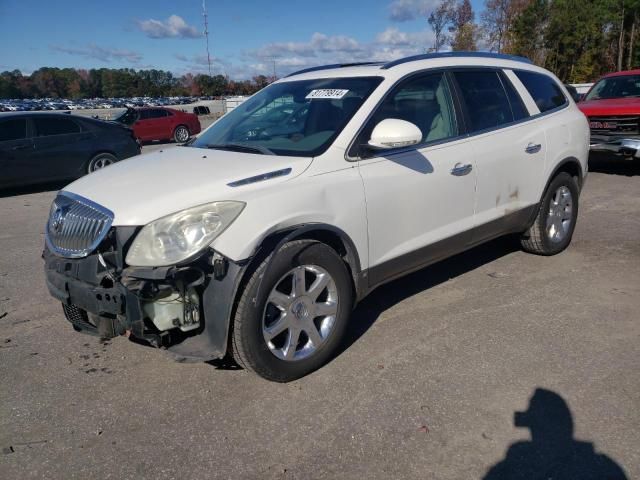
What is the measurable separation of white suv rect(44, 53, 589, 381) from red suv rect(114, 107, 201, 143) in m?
17.2

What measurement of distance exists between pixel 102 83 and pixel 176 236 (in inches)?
5524

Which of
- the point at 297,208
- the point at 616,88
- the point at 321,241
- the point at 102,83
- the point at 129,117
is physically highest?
the point at 102,83

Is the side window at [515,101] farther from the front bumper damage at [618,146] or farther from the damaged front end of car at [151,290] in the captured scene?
the front bumper damage at [618,146]

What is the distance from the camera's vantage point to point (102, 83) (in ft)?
420

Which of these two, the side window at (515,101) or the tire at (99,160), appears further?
the tire at (99,160)

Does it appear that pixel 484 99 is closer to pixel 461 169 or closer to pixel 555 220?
pixel 461 169

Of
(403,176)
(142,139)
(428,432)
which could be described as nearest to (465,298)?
(403,176)

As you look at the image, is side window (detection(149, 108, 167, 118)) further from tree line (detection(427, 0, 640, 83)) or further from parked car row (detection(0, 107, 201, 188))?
tree line (detection(427, 0, 640, 83))

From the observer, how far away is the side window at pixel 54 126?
400 inches

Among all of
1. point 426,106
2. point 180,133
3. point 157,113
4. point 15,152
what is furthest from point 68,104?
point 426,106

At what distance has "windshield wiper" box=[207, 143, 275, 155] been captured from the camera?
3510 millimetres

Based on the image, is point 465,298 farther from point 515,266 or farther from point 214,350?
point 214,350

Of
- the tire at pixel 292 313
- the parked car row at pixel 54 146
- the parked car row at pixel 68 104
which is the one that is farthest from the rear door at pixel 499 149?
the parked car row at pixel 68 104

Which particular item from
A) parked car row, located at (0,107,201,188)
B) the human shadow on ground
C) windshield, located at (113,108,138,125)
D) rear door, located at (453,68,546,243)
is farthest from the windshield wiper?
windshield, located at (113,108,138,125)
